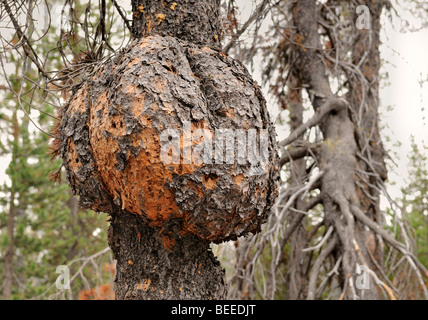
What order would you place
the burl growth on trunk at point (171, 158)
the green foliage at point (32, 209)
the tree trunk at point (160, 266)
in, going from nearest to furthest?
the burl growth on trunk at point (171, 158) → the tree trunk at point (160, 266) → the green foliage at point (32, 209)

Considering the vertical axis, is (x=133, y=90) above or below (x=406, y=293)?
above

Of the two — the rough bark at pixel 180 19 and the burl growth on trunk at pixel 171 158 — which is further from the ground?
the rough bark at pixel 180 19

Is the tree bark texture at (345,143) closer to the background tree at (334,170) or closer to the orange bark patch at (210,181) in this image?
the background tree at (334,170)

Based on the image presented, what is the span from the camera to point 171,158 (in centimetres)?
115

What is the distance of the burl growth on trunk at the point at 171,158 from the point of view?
1.15 m

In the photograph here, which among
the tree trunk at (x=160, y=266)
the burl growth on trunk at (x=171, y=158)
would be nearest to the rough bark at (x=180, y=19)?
the burl growth on trunk at (x=171, y=158)

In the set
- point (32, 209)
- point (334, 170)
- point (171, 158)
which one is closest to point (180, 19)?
point (171, 158)

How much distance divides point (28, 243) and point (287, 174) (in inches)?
208

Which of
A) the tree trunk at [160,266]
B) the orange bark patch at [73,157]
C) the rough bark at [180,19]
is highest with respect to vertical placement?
the rough bark at [180,19]

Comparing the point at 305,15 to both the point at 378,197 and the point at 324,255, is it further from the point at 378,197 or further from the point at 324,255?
the point at 324,255

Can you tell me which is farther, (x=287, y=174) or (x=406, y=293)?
(x=287, y=174)

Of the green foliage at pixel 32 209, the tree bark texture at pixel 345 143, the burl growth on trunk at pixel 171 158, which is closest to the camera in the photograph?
the burl growth on trunk at pixel 171 158
